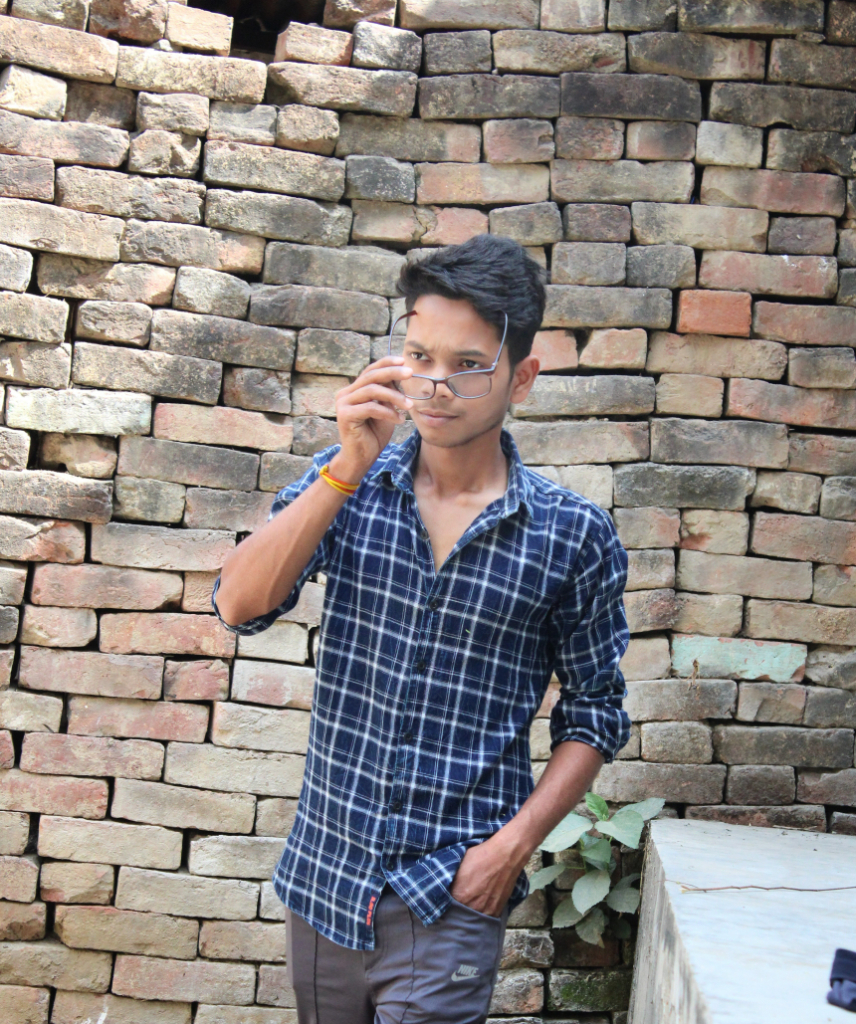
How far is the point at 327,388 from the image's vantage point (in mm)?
3164

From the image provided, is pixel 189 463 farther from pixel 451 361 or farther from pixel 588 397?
pixel 451 361

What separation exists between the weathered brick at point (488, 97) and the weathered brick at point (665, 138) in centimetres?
29

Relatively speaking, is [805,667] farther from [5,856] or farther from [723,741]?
[5,856]

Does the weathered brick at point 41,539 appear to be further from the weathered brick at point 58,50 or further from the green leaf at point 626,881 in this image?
the green leaf at point 626,881

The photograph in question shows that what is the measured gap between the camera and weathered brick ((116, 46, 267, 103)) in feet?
10.1

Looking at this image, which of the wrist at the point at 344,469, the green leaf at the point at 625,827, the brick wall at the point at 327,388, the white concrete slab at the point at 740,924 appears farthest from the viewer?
the brick wall at the point at 327,388

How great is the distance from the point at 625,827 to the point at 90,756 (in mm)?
1709

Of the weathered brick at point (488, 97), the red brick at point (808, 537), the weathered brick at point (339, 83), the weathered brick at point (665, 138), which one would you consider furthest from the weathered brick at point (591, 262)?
the red brick at point (808, 537)

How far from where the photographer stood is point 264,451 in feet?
10.3

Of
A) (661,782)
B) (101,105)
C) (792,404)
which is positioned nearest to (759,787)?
(661,782)

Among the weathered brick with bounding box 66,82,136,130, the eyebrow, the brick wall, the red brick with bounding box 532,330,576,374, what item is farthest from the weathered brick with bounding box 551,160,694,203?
the eyebrow

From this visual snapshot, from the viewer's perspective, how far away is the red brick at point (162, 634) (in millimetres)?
3043

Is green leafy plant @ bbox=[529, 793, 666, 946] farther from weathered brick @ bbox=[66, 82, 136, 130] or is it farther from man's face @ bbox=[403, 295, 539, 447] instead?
weathered brick @ bbox=[66, 82, 136, 130]

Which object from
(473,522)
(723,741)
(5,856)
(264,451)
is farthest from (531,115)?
(5,856)
